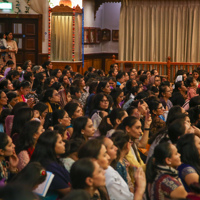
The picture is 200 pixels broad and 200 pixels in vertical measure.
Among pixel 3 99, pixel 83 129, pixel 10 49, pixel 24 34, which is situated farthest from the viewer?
pixel 24 34

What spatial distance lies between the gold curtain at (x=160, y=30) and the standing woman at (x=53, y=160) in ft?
34.8

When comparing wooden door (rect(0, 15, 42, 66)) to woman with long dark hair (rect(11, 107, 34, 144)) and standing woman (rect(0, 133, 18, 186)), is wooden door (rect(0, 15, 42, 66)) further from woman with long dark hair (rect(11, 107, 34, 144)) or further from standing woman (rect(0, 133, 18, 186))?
standing woman (rect(0, 133, 18, 186))

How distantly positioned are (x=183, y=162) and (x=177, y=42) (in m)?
10.6

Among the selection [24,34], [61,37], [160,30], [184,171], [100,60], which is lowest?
[184,171]

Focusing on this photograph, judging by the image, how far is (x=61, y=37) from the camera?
44.7ft

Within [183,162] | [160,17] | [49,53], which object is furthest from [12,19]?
[183,162]

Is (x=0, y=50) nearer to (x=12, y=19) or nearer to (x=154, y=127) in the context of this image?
(x=12, y=19)

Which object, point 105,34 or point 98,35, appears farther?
point 105,34

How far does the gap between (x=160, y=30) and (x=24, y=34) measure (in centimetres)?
441

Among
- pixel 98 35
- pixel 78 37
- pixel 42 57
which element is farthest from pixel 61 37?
pixel 98 35

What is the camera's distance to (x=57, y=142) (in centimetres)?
376

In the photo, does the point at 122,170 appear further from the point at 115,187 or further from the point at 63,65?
the point at 63,65

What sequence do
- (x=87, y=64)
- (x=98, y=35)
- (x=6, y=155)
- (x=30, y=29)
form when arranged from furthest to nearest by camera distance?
1. (x=98, y=35)
2. (x=87, y=64)
3. (x=30, y=29)
4. (x=6, y=155)

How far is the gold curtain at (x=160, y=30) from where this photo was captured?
45.4 feet
